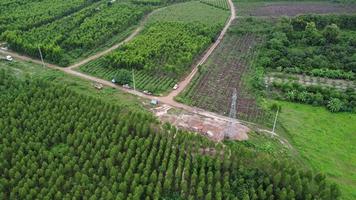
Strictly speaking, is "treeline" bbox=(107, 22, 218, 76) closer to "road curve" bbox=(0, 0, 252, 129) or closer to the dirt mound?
"road curve" bbox=(0, 0, 252, 129)

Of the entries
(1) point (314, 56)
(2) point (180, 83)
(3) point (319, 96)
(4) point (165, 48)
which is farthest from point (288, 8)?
(2) point (180, 83)

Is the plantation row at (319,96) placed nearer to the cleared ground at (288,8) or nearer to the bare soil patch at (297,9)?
the cleared ground at (288,8)

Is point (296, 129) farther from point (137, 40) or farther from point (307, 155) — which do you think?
point (137, 40)

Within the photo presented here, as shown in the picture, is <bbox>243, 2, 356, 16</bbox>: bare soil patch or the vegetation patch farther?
<bbox>243, 2, 356, 16</bbox>: bare soil patch

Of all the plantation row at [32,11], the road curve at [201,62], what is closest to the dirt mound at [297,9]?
the road curve at [201,62]

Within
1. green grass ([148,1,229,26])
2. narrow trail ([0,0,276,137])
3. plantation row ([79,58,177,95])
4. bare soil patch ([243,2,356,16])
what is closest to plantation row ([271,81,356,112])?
narrow trail ([0,0,276,137])

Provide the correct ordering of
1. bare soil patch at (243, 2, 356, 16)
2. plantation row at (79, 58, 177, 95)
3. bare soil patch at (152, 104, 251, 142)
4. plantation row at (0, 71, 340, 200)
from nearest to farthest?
1. plantation row at (0, 71, 340, 200)
2. bare soil patch at (152, 104, 251, 142)
3. plantation row at (79, 58, 177, 95)
4. bare soil patch at (243, 2, 356, 16)
